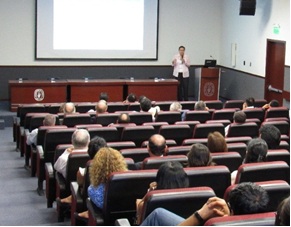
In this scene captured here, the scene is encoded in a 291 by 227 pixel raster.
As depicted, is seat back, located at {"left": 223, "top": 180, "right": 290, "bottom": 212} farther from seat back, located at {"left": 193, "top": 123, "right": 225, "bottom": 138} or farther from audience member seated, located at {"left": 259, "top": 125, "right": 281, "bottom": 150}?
seat back, located at {"left": 193, "top": 123, "right": 225, "bottom": 138}

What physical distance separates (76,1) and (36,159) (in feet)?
24.0

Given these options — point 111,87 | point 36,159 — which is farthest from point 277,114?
point 111,87

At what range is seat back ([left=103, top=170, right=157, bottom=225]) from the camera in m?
3.81

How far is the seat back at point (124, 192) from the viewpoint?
12.5ft

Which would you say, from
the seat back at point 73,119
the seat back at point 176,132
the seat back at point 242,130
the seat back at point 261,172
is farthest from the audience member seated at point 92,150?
the seat back at point 73,119

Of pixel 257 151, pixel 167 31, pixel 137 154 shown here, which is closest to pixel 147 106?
pixel 137 154

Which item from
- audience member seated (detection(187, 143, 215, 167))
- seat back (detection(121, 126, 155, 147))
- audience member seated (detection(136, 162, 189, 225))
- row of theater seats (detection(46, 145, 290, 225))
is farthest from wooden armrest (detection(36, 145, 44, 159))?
audience member seated (detection(136, 162, 189, 225))

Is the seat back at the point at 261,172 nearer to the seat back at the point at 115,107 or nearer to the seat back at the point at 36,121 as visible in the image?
the seat back at the point at 36,121

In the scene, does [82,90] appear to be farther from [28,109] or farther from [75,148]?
[75,148]

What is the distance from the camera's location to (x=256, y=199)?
278 centimetres

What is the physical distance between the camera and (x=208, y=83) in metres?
13.9

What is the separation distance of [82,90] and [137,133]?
243 inches

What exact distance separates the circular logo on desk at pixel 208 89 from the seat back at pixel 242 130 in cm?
666

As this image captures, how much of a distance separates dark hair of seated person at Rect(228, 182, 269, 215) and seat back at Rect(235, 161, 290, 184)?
130 cm
